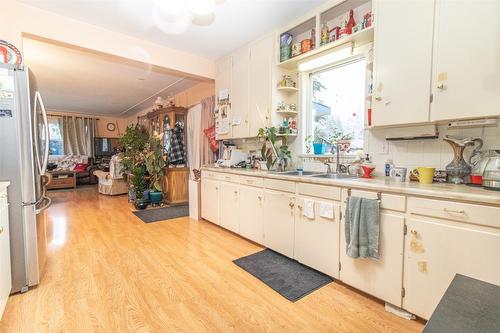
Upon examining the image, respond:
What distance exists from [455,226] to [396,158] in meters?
0.85

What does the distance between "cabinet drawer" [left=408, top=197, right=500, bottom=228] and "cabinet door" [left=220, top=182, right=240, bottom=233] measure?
6.45ft

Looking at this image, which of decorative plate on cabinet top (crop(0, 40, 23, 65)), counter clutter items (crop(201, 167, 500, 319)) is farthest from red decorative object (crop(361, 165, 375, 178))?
decorative plate on cabinet top (crop(0, 40, 23, 65))

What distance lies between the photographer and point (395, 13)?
185 centimetres

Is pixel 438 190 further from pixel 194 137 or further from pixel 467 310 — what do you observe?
pixel 194 137

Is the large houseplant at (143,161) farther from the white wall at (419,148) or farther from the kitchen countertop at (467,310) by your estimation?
the kitchen countertop at (467,310)

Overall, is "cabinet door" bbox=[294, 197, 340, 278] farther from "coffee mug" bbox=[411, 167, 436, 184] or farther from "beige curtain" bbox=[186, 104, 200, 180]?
"beige curtain" bbox=[186, 104, 200, 180]

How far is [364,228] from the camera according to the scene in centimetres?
174

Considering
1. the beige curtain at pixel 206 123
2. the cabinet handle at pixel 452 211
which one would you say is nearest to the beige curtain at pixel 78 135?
the beige curtain at pixel 206 123

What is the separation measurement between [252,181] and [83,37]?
8.32ft

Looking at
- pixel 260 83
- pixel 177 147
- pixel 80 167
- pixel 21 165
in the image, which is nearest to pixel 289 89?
pixel 260 83

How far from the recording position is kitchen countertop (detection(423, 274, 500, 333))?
1.66 ft

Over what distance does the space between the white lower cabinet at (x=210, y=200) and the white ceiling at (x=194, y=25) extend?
1934mm

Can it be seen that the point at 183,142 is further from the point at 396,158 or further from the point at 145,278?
the point at 396,158

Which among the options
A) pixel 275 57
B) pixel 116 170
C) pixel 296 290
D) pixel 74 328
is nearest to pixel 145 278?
pixel 74 328
